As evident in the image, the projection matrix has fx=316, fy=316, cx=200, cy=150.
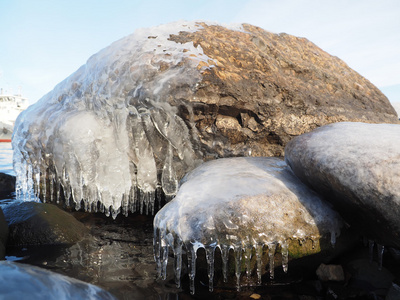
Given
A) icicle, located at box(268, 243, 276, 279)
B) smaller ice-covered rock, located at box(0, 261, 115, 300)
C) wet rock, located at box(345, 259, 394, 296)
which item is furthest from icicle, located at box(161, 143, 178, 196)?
smaller ice-covered rock, located at box(0, 261, 115, 300)

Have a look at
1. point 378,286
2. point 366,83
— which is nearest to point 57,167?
point 378,286

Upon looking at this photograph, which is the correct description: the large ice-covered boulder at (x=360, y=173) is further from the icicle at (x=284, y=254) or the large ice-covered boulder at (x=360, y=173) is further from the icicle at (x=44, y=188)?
the icicle at (x=44, y=188)

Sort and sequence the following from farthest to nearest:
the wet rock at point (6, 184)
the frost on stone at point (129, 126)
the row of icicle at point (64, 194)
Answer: the wet rock at point (6, 184), the row of icicle at point (64, 194), the frost on stone at point (129, 126)

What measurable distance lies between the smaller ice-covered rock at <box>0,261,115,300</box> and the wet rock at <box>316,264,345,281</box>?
210 centimetres

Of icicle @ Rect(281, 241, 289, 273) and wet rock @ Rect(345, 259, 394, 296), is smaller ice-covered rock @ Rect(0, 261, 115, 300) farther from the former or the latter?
wet rock @ Rect(345, 259, 394, 296)

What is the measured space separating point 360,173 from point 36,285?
102 inches

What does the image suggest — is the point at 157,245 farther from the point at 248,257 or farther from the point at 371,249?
the point at 371,249

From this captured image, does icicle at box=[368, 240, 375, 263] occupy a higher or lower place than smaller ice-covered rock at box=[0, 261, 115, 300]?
lower

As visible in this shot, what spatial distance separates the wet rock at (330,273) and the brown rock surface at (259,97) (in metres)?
2.21

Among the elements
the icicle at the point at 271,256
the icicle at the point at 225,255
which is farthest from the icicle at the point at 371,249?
the icicle at the point at 225,255

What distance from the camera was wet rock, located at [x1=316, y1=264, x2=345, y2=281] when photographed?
301cm

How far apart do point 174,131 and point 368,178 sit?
2.71 meters

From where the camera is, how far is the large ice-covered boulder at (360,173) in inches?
105

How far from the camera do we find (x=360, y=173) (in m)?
2.79
